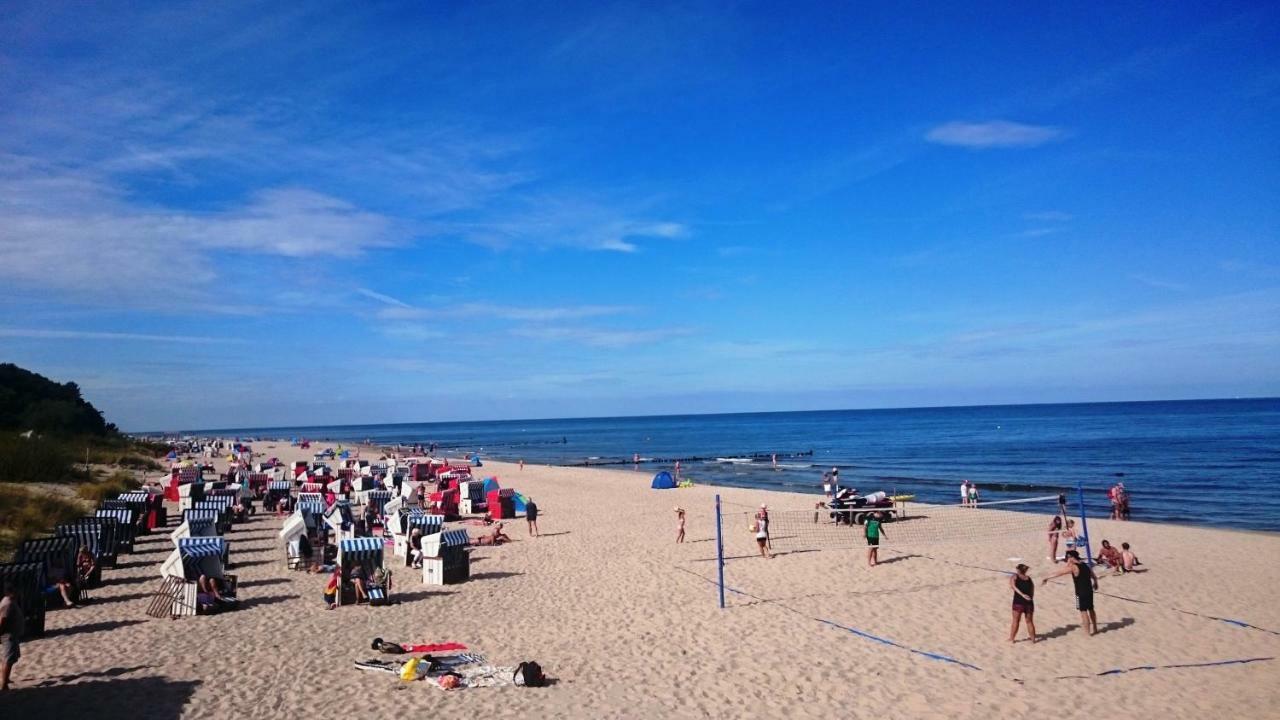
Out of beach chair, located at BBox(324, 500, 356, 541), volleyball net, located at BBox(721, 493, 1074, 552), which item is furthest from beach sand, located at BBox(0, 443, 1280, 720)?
beach chair, located at BBox(324, 500, 356, 541)

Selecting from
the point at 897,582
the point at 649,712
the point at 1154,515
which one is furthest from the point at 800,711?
the point at 1154,515

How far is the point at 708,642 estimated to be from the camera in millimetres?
10328

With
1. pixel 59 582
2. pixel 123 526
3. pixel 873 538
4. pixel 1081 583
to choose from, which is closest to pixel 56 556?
pixel 59 582

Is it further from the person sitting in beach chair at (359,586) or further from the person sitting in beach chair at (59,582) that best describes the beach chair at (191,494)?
the person sitting in beach chair at (359,586)

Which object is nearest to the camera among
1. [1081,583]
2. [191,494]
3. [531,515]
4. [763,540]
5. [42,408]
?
[1081,583]

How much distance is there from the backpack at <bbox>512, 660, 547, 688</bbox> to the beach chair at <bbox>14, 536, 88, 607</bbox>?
8.56 metres

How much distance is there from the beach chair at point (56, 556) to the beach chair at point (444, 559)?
5.52 m

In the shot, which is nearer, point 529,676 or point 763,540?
point 529,676

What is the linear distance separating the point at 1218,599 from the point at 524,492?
2566 centimetres

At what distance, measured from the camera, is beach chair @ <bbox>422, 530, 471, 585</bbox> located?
14.1 m

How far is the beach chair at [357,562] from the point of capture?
12.5 metres

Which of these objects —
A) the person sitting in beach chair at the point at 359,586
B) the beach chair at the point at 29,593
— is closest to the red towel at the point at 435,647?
the person sitting in beach chair at the point at 359,586

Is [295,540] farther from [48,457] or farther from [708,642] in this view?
[48,457]

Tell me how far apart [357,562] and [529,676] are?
18.4 feet
